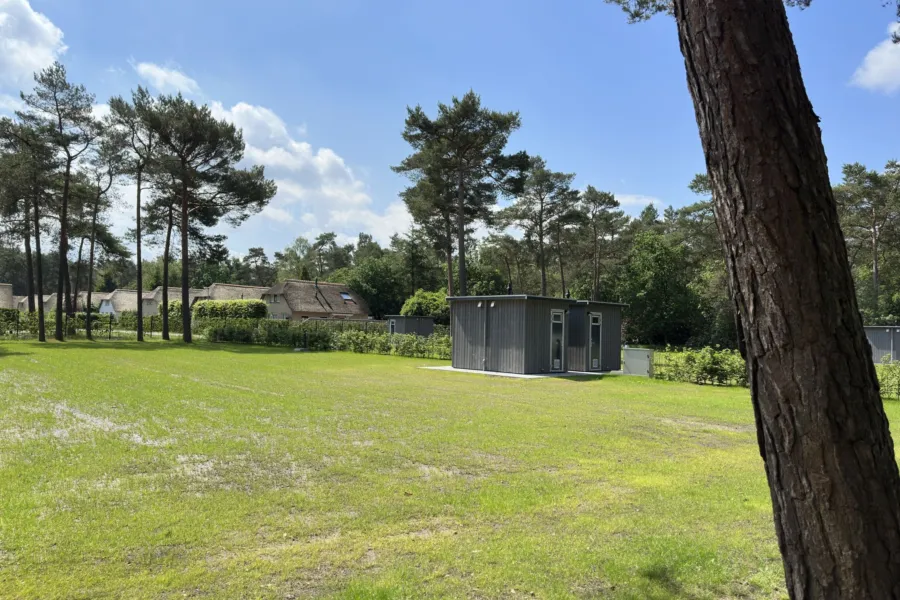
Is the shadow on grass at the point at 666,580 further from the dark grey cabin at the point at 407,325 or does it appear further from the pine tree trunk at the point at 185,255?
the pine tree trunk at the point at 185,255

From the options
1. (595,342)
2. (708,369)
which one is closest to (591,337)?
(595,342)

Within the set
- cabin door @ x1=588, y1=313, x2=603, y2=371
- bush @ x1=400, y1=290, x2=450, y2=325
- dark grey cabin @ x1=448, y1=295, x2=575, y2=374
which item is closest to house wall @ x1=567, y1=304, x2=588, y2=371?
cabin door @ x1=588, y1=313, x2=603, y2=371

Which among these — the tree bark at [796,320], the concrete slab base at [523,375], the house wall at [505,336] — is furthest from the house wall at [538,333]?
the tree bark at [796,320]

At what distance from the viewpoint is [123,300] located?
63062mm

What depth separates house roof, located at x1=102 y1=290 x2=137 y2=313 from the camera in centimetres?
6281

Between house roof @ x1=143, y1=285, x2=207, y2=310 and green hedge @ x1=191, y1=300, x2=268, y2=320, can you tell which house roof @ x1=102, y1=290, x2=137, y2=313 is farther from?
green hedge @ x1=191, y1=300, x2=268, y2=320

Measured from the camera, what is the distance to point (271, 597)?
308 centimetres

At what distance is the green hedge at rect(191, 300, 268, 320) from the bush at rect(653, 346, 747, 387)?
3174cm

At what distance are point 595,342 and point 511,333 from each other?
3.59 metres

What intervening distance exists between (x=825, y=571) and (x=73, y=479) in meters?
5.73

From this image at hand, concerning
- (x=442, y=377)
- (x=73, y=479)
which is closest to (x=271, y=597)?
(x=73, y=479)

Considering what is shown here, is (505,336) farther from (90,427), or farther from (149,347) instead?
(149,347)

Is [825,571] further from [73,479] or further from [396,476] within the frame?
[73,479]

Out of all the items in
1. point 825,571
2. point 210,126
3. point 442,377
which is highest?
point 210,126
